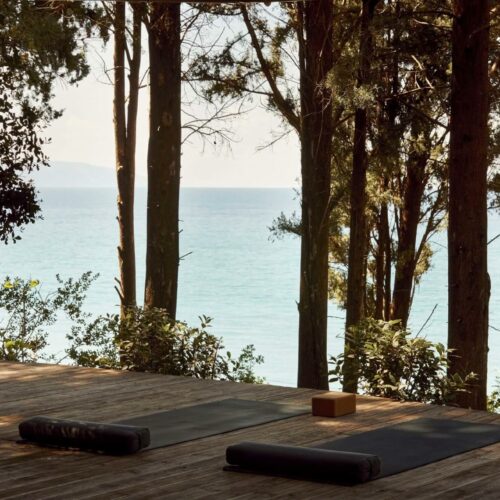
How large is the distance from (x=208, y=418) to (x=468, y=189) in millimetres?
3059

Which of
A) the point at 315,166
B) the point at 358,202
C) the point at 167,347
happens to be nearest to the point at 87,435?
the point at 167,347

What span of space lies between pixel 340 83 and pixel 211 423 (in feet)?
12.2

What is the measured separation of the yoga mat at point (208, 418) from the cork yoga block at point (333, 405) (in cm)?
11

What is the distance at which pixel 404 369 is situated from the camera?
5.91 m

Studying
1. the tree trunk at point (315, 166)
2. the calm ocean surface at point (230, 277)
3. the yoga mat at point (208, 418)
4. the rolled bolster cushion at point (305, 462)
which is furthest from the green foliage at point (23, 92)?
the calm ocean surface at point (230, 277)

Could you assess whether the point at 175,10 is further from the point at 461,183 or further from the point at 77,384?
the point at 77,384

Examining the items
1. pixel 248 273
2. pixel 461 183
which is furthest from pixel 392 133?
pixel 248 273

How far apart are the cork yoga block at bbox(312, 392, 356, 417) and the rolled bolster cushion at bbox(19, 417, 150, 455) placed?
1069mm

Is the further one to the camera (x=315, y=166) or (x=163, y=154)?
(x=315, y=166)

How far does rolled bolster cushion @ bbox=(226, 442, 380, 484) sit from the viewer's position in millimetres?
3914

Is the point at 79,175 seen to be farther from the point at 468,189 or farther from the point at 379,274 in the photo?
the point at 468,189

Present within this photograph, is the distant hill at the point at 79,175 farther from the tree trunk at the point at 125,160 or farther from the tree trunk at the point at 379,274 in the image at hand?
the tree trunk at the point at 125,160

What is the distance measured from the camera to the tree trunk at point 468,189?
24.2 feet

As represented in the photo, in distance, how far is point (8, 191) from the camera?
764 centimetres
